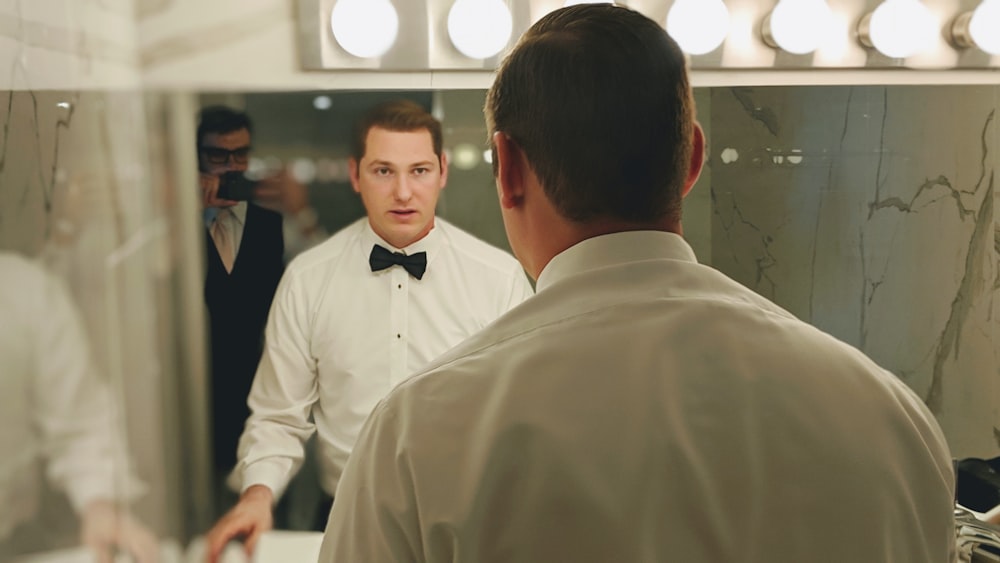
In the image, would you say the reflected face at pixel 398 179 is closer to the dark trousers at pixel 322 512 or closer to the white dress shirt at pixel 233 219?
the white dress shirt at pixel 233 219

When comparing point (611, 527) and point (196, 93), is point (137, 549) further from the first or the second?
point (611, 527)

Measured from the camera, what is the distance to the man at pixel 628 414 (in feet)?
1.96

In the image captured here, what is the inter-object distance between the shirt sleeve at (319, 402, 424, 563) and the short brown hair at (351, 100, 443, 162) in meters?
0.70

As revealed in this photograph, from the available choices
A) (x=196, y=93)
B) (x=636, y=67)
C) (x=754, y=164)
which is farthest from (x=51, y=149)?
(x=754, y=164)

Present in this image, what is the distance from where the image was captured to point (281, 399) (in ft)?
4.26

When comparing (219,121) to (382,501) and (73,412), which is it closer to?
(73,412)

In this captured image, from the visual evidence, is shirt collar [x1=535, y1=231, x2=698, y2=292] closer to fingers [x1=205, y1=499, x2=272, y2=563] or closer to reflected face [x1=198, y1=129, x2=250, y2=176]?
reflected face [x1=198, y1=129, x2=250, y2=176]

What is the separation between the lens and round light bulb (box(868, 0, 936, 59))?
1444 mm

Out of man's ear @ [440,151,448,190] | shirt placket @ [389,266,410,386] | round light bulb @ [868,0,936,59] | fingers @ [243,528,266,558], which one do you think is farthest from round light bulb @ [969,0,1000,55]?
fingers @ [243,528,266,558]

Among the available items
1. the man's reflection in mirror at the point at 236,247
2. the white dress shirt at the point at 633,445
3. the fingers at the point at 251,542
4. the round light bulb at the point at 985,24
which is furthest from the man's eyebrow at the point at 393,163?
the round light bulb at the point at 985,24

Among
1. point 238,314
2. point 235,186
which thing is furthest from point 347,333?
point 235,186

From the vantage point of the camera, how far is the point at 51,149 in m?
0.94

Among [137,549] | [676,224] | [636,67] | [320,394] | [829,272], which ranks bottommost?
[137,549]

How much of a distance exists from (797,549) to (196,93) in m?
0.97
